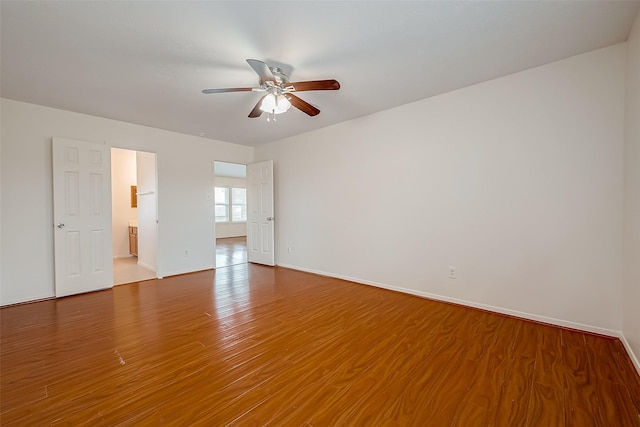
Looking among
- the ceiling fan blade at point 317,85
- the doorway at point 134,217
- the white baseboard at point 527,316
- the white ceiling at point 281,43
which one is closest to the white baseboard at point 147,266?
the doorway at point 134,217

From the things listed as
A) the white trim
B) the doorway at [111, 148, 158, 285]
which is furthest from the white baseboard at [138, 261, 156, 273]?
the white trim

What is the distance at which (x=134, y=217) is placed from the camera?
6383 mm

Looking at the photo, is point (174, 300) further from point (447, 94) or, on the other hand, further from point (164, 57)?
point (447, 94)

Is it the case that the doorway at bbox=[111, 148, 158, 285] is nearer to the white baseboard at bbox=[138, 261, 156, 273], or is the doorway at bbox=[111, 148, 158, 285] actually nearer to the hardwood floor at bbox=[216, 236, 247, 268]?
the white baseboard at bbox=[138, 261, 156, 273]

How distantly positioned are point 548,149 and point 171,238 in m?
5.39

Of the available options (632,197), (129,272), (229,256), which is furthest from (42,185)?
(632,197)

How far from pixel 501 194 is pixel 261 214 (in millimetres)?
4154

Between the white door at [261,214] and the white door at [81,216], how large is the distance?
2.43 metres

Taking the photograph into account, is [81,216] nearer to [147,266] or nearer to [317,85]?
[147,266]

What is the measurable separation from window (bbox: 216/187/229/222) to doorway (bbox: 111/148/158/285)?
11.4 ft

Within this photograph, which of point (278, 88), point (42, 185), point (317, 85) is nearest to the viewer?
point (317, 85)

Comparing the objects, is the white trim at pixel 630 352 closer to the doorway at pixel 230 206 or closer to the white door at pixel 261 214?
the white door at pixel 261 214

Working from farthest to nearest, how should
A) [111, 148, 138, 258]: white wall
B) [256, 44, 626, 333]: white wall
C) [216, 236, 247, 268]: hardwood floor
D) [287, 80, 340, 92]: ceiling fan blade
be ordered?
[111, 148, 138, 258]: white wall, [216, 236, 247, 268]: hardwood floor, [256, 44, 626, 333]: white wall, [287, 80, 340, 92]: ceiling fan blade

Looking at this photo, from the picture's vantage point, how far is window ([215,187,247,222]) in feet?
32.3
